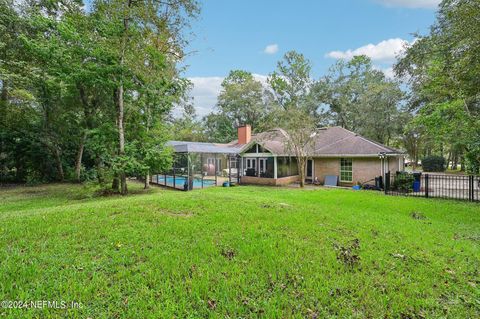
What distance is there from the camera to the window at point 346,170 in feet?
53.5

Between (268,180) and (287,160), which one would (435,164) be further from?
(268,180)

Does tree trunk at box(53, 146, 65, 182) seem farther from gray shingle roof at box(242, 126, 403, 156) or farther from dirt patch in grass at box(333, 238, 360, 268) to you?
dirt patch in grass at box(333, 238, 360, 268)

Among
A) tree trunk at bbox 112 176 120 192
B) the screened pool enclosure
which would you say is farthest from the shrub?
tree trunk at bbox 112 176 120 192

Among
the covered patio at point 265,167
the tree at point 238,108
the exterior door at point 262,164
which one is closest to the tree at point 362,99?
the tree at point 238,108

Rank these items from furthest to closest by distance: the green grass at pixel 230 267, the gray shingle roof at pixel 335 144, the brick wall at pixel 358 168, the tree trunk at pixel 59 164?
the tree trunk at pixel 59 164 < the gray shingle roof at pixel 335 144 < the brick wall at pixel 358 168 < the green grass at pixel 230 267

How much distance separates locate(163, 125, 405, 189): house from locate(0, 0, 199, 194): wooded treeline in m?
3.14

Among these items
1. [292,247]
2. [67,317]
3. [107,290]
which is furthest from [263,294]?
[67,317]

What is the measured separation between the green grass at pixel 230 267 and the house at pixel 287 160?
10.2 m

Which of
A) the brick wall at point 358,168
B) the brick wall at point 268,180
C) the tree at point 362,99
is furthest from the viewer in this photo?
the tree at point 362,99

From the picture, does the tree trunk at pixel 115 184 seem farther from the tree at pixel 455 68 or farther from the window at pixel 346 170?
the window at pixel 346 170

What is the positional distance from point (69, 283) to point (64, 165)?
19.4 meters

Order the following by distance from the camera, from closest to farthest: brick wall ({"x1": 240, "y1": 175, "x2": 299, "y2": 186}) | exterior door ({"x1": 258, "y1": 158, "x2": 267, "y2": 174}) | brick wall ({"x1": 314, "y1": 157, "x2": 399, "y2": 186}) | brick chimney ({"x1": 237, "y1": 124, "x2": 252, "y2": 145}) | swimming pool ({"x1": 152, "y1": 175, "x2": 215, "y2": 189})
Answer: brick wall ({"x1": 314, "y1": 157, "x2": 399, "y2": 186})
swimming pool ({"x1": 152, "y1": 175, "x2": 215, "y2": 189})
brick wall ({"x1": 240, "y1": 175, "x2": 299, "y2": 186})
exterior door ({"x1": 258, "y1": 158, "x2": 267, "y2": 174})
brick chimney ({"x1": 237, "y1": 124, "x2": 252, "y2": 145})

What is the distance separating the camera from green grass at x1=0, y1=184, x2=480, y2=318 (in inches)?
102

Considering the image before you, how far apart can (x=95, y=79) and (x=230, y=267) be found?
11126mm
